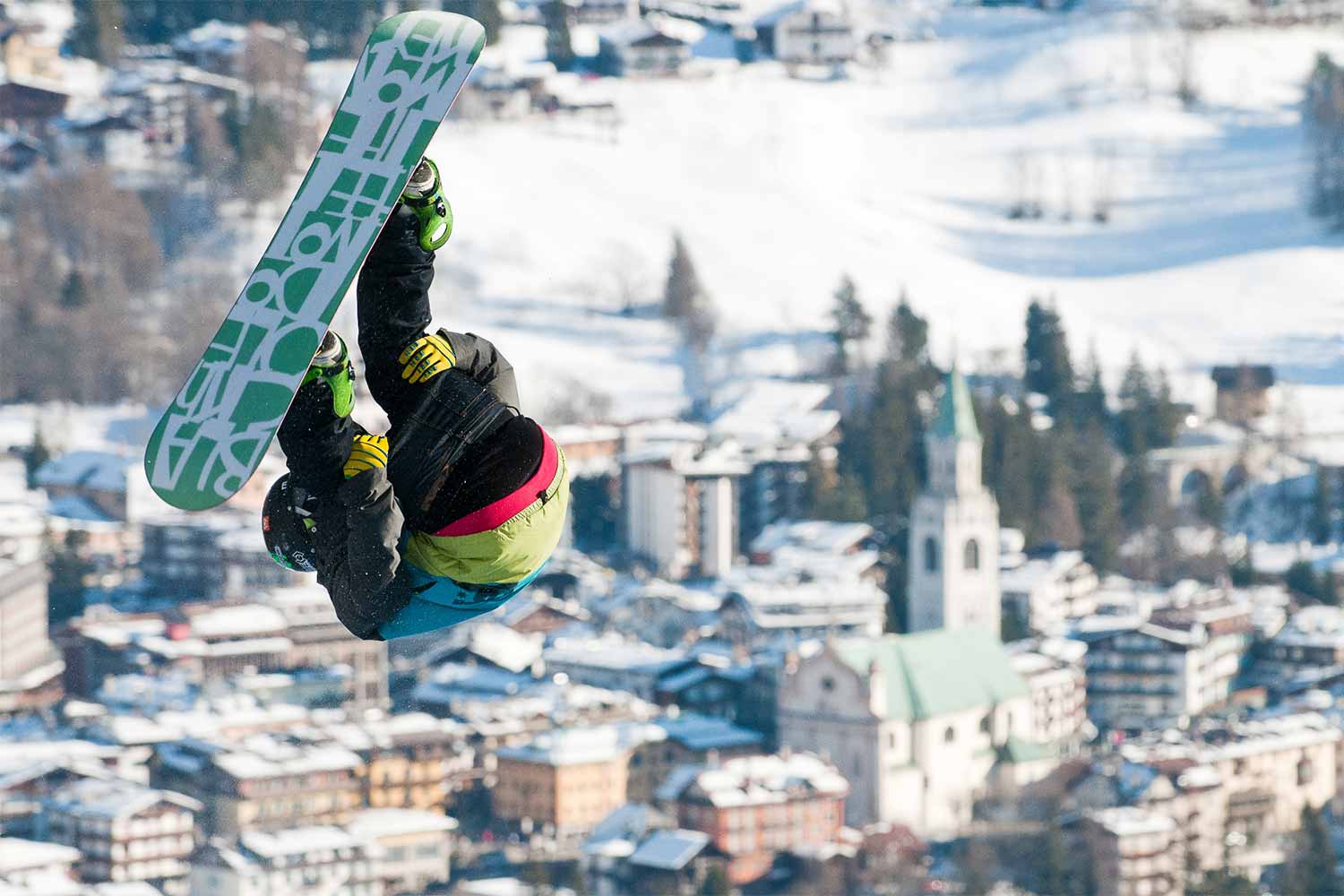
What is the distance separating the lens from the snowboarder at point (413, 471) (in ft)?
14.8

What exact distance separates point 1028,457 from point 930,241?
9.86m

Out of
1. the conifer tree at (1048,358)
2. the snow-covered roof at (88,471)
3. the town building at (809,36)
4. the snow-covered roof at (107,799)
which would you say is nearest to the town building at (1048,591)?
the conifer tree at (1048,358)

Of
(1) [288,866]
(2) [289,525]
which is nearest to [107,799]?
(1) [288,866]

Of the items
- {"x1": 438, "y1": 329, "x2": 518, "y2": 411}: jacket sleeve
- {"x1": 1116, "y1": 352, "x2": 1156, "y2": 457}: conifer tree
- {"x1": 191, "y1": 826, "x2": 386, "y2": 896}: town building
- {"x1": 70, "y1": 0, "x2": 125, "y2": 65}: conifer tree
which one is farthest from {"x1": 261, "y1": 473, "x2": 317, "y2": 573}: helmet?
{"x1": 70, "y1": 0, "x2": 125, "y2": 65}: conifer tree

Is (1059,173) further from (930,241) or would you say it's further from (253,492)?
→ (253,492)

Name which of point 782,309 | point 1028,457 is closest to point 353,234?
point 1028,457

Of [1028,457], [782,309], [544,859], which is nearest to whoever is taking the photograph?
[544,859]

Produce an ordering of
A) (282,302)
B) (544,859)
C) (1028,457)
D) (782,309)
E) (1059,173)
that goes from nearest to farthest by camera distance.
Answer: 1. (282,302)
2. (544,859)
3. (1028,457)
4. (782,309)
5. (1059,173)

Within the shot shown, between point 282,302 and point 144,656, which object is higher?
point 282,302

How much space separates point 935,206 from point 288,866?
28.2m

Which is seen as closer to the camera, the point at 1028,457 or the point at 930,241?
the point at 1028,457

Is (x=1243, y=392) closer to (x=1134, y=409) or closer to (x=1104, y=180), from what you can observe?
(x=1134, y=409)

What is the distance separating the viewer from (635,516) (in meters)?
39.6

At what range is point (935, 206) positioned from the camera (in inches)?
2076
